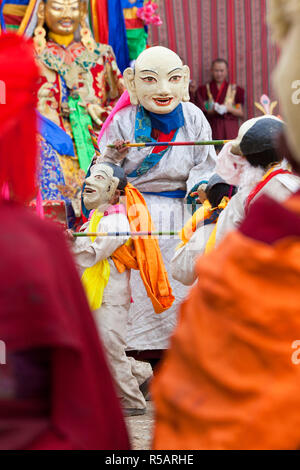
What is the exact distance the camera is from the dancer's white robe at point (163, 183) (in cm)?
554

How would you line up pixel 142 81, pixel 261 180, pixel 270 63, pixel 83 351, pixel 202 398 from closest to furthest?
pixel 202 398 → pixel 83 351 → pixel 261 180 → pixel 142 81 → pixel 270 63

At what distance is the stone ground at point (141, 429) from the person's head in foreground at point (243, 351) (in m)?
2.47

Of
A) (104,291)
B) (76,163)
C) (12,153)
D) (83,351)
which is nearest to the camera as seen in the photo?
(83,351)

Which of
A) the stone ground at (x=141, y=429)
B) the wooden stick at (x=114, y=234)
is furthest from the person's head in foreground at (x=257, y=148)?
the stone ground at (x=141, y=429)

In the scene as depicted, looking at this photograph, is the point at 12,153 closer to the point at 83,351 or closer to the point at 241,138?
the point at 83,351

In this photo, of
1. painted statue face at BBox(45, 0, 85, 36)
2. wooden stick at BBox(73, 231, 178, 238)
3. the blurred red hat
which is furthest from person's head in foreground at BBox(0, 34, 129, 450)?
painted statue face at BBox(45, 0, 85, 36)

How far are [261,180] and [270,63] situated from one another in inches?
319

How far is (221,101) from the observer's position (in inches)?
407

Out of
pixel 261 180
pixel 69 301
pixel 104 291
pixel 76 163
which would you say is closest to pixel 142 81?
pixel 104 291

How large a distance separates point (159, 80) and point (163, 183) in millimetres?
646

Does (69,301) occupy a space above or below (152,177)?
above

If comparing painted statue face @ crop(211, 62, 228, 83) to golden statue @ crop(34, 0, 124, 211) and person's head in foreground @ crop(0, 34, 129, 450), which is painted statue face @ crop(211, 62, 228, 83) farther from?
person's head in foreground @ crop(0, 34, 129, 450)

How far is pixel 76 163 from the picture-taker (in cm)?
898

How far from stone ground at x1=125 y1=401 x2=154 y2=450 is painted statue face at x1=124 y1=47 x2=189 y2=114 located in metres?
1.83
